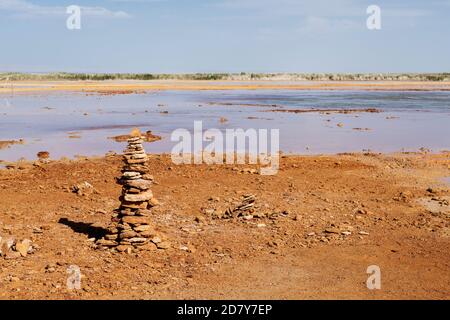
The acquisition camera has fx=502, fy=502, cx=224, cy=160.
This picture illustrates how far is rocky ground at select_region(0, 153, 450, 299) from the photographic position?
27.2 ft

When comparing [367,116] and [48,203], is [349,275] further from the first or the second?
[367,116]

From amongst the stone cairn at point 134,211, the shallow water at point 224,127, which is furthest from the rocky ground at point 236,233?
the shallow water at point 224,127

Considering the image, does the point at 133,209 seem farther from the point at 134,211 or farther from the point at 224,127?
the point at 224,127

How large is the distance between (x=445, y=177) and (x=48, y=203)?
39.9 feet

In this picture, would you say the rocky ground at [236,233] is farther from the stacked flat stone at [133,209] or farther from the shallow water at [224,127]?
the shallow water at [224,127]

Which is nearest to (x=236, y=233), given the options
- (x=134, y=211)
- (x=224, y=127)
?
(x=134, y=211)

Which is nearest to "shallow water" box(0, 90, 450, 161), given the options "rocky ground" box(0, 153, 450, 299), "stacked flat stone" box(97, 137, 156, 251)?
"rocky ground" box(0, 153, 450, 299)

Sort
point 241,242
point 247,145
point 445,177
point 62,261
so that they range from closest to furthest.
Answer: point 62,261, point 241,242, point 445,177, point 247,145

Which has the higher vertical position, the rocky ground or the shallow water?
the shallow water

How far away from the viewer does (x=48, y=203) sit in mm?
13016

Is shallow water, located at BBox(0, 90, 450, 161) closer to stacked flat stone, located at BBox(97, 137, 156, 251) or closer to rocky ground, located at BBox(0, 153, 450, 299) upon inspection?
rocky ground, located at BBox(0, 153, 450, 299)

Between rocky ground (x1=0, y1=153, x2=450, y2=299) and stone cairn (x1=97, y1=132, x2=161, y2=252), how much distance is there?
0.91 ft
